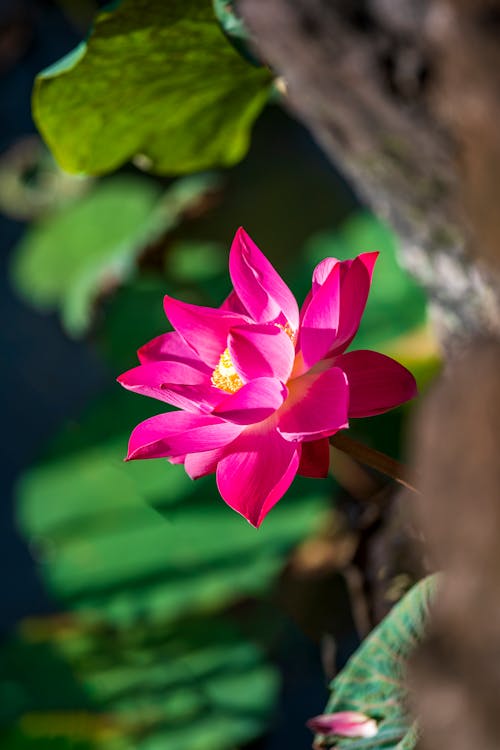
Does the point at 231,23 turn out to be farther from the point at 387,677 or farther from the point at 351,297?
the point at 387,677

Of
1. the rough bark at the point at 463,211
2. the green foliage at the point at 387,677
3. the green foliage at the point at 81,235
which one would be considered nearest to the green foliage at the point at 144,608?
the green foliage at the point at 81,235

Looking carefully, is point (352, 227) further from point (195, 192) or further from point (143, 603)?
point (143, 603)

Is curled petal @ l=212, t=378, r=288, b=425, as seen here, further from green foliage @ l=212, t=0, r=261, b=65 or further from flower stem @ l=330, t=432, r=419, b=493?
green foliage @ l=212, t=0, r=261, b=65

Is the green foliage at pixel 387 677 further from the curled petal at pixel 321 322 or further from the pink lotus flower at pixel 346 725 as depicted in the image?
the curled petal at pixel 321 322

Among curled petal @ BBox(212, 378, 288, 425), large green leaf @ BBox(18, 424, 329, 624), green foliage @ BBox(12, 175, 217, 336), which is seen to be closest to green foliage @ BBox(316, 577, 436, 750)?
curled petal @ BBox(212, 378, 288, 425)

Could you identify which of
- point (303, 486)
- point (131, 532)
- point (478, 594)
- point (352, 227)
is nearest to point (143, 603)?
point (131, 532)
